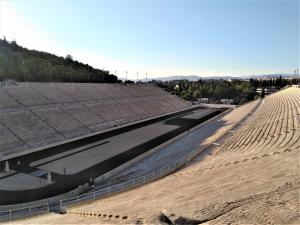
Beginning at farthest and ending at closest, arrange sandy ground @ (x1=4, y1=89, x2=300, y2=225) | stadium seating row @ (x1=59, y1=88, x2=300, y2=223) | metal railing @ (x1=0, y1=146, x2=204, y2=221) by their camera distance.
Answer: metal railing @ (x1=0, y1=146, x2=204, y2=221), stadium seating row @ (x1=59, y1=88, x2=300, y2=223), sandy ground @ (x1=4, y1=89, x2=300, y2=225)

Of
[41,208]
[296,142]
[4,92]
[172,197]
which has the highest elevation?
[4,92]

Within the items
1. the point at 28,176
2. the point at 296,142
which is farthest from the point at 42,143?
the point at 296,142

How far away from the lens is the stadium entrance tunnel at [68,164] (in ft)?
46.1

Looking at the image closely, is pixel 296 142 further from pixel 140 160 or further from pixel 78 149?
pixel 78 149

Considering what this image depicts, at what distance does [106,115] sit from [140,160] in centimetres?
1599

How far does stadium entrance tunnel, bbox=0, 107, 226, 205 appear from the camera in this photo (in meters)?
14.1

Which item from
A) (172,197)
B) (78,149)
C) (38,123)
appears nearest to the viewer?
(172,197)

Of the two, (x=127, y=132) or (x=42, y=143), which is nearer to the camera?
(x=42, y=143)

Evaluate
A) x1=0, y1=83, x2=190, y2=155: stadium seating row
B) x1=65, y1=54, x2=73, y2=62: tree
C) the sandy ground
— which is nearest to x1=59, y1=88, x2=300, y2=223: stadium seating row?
the sandy ground

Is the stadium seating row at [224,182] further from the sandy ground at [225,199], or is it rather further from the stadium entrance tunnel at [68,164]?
the stadium entrance tunnel at [68,164]

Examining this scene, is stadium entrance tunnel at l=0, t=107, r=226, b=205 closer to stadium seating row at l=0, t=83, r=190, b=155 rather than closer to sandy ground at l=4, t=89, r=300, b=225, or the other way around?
stadium seating row at l=0, t=83, r=190, b=155

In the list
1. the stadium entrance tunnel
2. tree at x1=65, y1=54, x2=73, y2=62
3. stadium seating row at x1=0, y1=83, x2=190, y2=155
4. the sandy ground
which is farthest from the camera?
tree at x1=65, y1=54, x2=73, y2=62

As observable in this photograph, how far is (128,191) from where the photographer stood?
12.5m

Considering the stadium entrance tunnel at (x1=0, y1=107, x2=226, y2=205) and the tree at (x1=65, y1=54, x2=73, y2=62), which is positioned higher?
the tree at (x1=65, y1=54, x2=73, y2=62)
